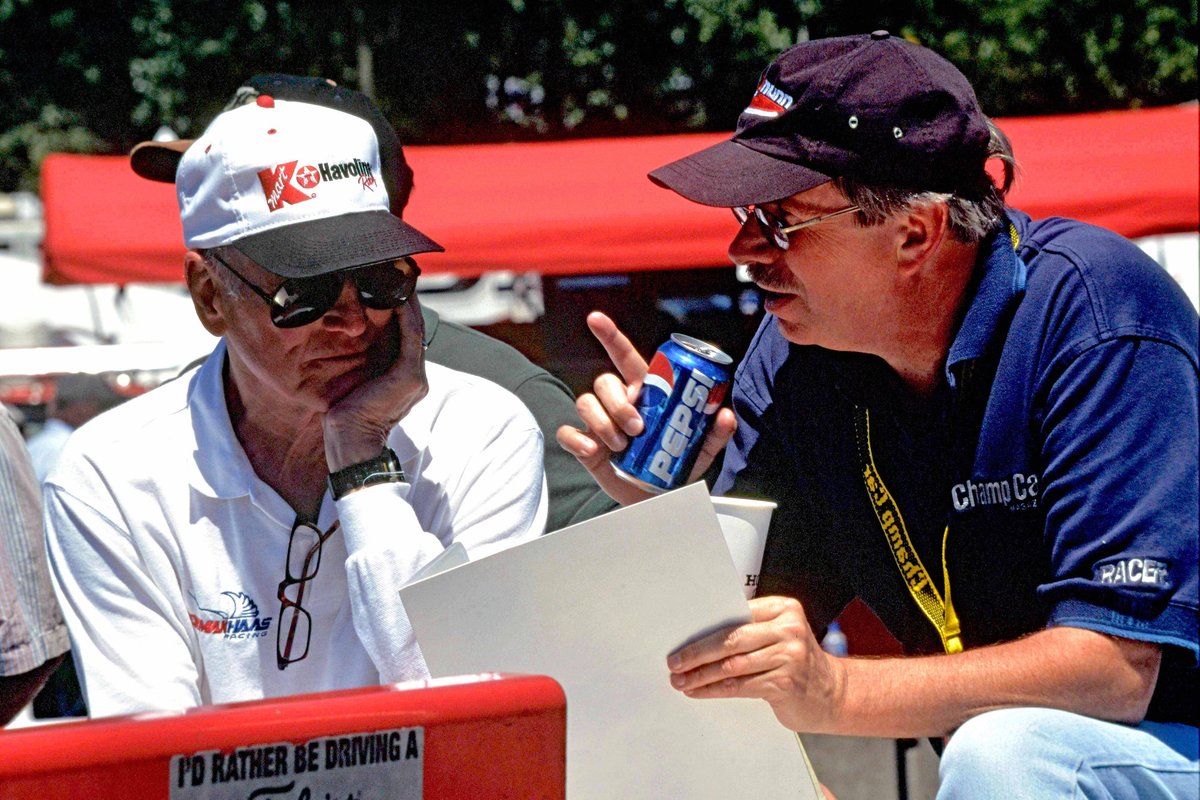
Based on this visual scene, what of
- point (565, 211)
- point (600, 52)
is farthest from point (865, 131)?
point (600, 52)

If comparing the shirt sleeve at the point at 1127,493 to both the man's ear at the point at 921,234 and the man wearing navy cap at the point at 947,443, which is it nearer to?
the man wearing navy cap at the point at 947,443

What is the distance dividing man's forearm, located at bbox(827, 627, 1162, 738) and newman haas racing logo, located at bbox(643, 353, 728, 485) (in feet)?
1.26

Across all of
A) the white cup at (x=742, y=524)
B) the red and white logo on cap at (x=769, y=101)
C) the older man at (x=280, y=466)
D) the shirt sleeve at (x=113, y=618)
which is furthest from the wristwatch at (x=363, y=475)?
the red and white logo on cap at (x=769, y=101)

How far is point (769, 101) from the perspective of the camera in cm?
210

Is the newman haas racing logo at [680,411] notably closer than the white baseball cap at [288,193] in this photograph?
Yes

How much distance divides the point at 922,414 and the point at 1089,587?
461 mm

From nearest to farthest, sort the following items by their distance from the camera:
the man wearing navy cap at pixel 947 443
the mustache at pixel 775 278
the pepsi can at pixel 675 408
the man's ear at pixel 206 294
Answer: the man wearing navy cap at pixel 947 443
the pepsi can at pixel 675 408
the mustache at pixel 775 278
the man's ear at pixel 206 294

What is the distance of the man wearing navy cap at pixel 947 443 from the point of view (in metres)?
1.70

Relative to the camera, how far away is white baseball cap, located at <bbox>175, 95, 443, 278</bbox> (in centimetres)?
211

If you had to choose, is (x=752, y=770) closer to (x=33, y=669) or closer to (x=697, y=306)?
(x=33, y=669)

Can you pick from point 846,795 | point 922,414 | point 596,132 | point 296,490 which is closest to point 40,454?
point 596,132

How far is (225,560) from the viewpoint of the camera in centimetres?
210

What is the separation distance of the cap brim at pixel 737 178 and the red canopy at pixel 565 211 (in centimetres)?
433

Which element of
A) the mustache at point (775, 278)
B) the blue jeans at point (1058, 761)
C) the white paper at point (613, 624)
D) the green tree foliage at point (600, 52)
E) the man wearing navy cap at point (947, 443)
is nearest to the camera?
the white paper at point (613, 624)
